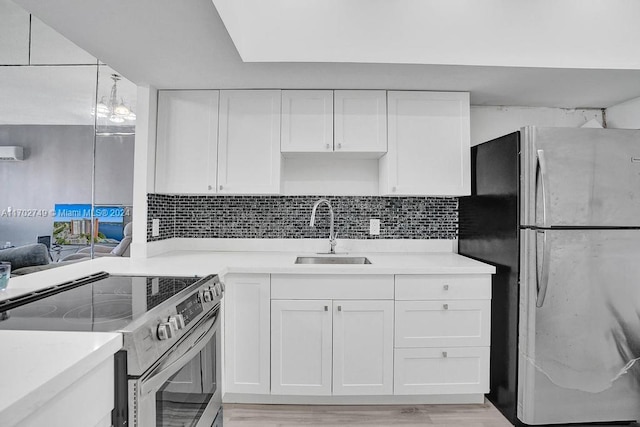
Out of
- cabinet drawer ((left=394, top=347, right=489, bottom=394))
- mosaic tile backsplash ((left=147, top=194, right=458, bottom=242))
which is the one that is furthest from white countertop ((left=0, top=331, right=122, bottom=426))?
mosaic tile backsplash ((left=147, top=194, right=458, bottom=242))

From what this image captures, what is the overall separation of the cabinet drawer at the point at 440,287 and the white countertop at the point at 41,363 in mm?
1575

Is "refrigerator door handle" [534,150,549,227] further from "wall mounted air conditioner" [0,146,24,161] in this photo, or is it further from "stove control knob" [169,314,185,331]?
"wall mounted air conditioner" [0,146,24,161]

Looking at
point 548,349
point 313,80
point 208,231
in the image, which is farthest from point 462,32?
point 208,231

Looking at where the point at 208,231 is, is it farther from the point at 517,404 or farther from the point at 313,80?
A: the point at 517,404

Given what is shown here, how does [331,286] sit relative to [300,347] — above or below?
above

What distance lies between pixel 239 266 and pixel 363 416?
3.70 ft

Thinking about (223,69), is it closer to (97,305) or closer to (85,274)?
(85,274)

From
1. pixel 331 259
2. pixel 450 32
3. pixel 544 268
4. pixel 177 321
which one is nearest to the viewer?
pixel 177 321

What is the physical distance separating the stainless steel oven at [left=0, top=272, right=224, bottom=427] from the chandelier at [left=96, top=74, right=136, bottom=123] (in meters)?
1.54

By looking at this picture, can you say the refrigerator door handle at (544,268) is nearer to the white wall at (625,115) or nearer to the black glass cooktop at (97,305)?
the white wall at (625,115)

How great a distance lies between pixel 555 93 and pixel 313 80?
170cm

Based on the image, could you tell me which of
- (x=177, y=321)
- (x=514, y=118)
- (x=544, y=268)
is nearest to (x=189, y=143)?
(x=177, y=321)

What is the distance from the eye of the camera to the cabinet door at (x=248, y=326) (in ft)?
7.05

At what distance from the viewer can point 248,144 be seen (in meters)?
2.49
